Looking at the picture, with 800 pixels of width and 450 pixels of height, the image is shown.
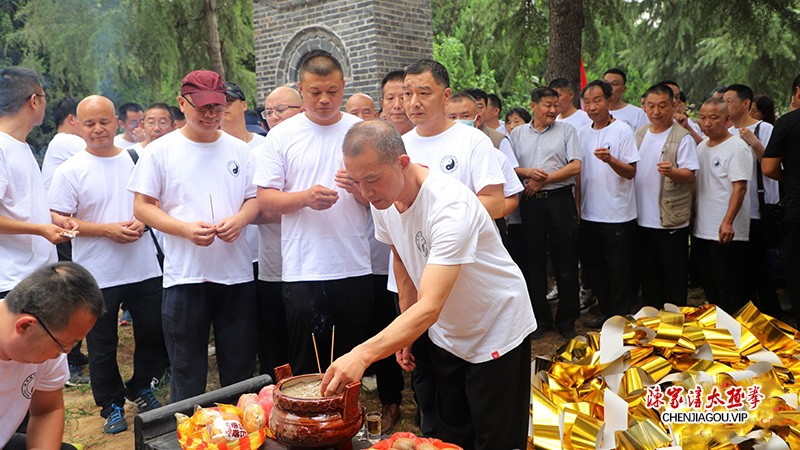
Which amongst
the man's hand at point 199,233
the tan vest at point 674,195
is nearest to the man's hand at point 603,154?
the tan vest at point 674,195

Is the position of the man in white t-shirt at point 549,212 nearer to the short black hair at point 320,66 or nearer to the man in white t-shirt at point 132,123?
the short black hair at point 320,66

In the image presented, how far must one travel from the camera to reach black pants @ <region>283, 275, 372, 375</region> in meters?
3.78

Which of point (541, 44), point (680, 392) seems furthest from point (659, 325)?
point (541, 44)

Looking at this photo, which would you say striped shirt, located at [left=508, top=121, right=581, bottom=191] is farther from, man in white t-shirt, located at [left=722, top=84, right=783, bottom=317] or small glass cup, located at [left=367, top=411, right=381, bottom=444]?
small glass cup, located at [left=367, top=411, right=381, bottom=444]

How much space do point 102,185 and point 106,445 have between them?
1.58m

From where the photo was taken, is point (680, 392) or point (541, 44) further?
point (541, 44)

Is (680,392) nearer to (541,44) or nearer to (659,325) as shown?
(659,325)

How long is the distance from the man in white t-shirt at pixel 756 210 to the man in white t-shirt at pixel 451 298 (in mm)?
3673

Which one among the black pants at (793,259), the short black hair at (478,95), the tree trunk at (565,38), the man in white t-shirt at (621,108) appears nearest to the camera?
the black pants at (793,259)

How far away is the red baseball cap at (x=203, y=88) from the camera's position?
3.66 m

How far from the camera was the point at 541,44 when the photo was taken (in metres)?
10.5

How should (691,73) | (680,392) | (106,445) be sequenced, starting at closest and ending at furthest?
(680,392) < (106,445) < (691,73)

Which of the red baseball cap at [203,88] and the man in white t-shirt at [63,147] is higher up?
the red baseball cap at [203,88]

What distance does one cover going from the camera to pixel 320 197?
11.9 feet
